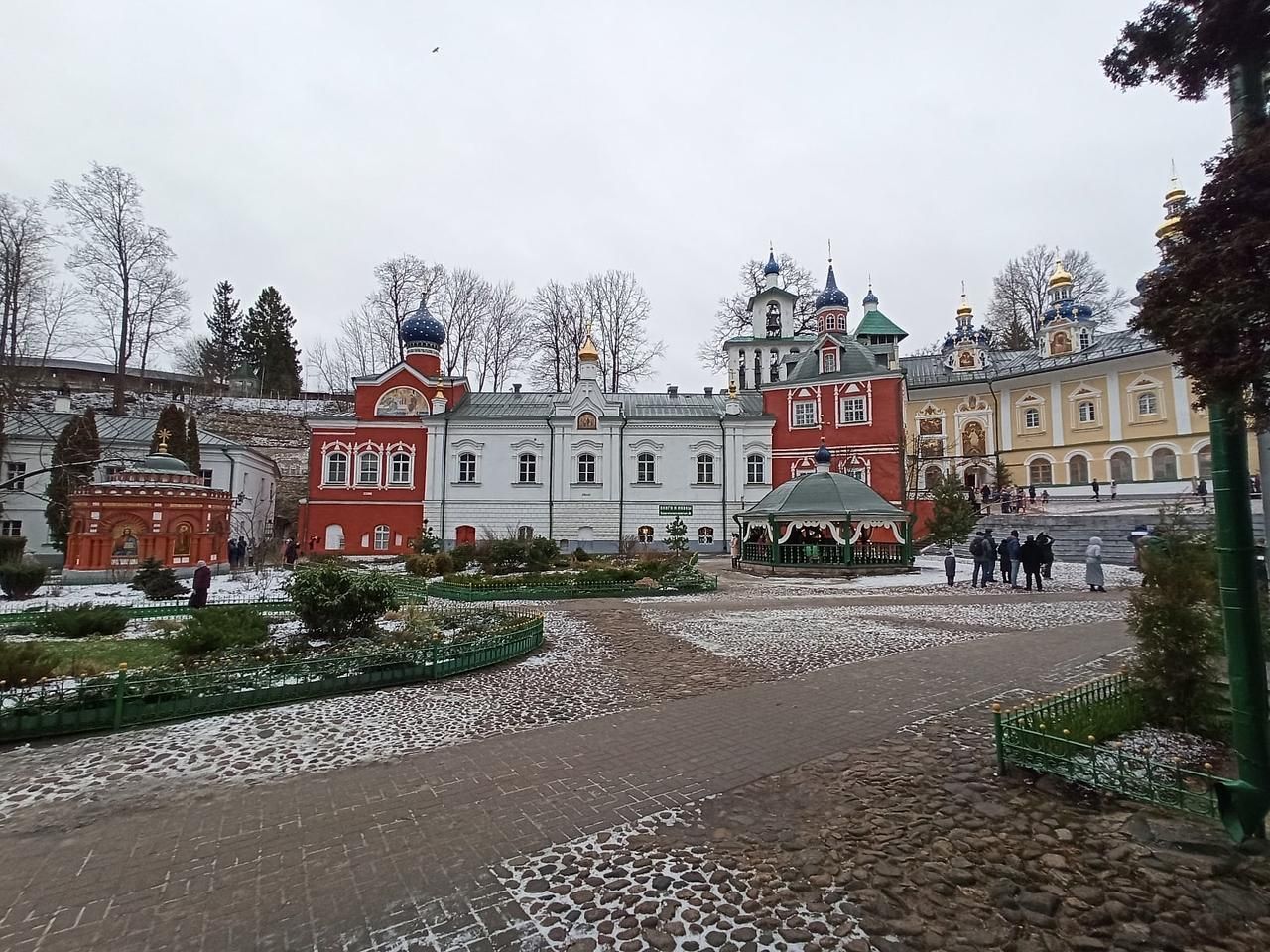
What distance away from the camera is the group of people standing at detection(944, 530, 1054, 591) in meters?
18.2

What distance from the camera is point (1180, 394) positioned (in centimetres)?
3497

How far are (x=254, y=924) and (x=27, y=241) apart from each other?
85.9ft

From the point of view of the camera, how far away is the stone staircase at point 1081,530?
25.2 metres

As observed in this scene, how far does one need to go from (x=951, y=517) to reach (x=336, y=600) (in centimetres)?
2431

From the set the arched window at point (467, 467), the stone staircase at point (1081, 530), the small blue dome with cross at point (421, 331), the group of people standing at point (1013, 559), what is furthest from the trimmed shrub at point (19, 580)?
the stone staircase at point (1081, 530)

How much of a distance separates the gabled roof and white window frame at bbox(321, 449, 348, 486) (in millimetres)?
34457

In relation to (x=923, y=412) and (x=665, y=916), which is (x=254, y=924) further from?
(x=923, y=412)

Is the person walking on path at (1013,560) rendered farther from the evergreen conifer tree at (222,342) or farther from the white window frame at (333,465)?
the evergreen conifer tree at (222,342)

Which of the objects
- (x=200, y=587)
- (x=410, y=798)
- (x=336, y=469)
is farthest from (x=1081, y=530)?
(x=336, y=469)

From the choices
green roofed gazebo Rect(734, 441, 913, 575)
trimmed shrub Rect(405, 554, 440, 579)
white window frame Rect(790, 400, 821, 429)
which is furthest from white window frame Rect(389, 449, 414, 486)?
white window frame Rect(790, 400, 821, 429)

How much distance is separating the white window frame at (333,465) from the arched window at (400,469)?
228cm

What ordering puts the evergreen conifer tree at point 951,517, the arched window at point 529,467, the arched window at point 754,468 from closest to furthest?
the evergreen conifer tree at point 951,517, the arched window at point 529,467, the arched window at point 754,468

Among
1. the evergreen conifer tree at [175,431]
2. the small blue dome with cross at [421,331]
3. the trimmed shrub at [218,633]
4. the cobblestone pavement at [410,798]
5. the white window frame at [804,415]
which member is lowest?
the cobblestone pavement at [410,798]

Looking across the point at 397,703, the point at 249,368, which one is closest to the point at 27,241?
the point at 397,703
